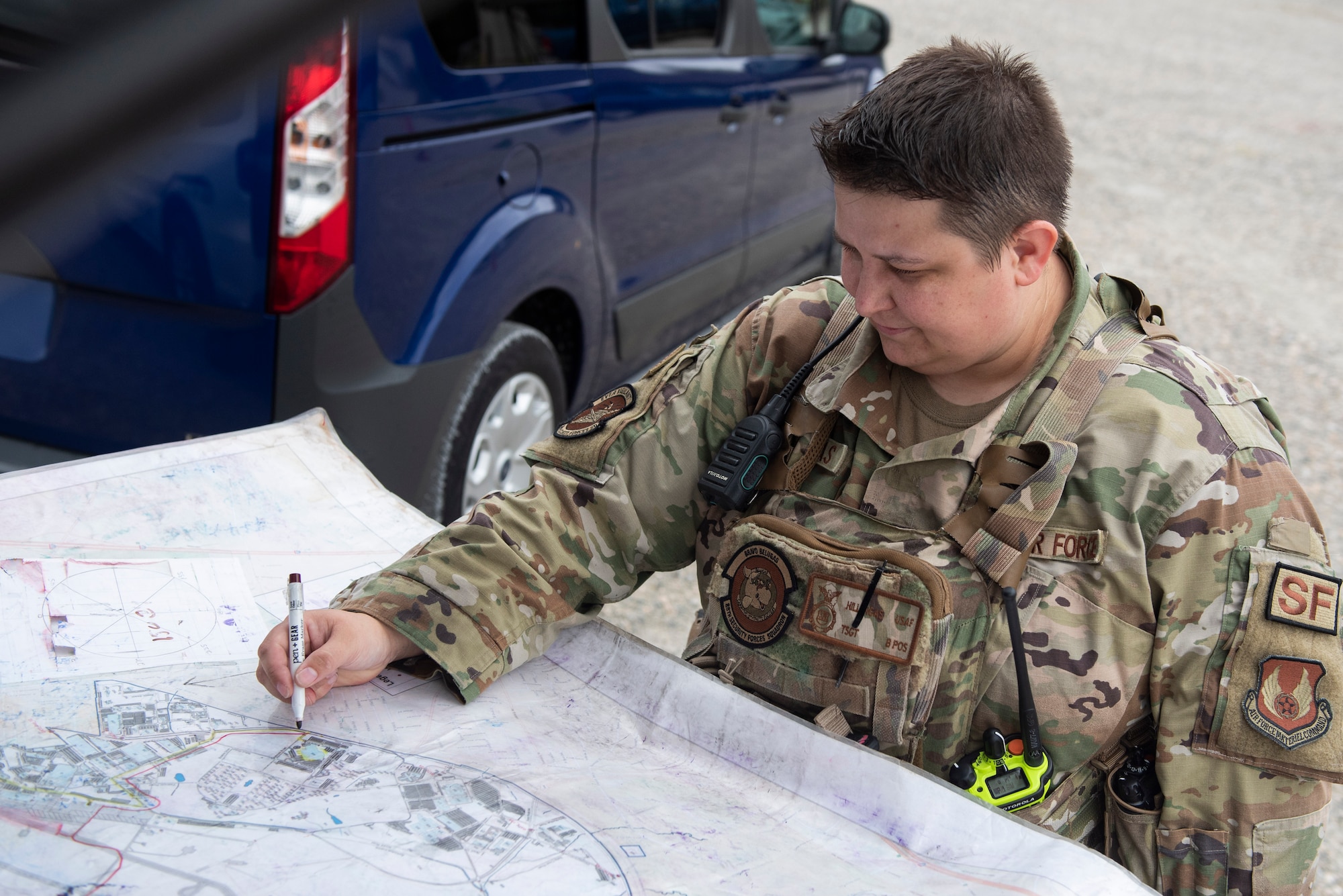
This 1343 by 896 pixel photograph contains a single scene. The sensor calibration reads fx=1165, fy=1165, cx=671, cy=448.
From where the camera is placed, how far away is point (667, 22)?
10.3 feet

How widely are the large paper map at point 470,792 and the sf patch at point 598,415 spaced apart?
0.25 m

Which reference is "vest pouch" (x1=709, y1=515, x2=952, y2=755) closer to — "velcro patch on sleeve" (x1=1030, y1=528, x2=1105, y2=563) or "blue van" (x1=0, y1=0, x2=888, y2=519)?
"velcro patch on sleeve" (x1=1030, y1=528, x2=1105, y2=563)

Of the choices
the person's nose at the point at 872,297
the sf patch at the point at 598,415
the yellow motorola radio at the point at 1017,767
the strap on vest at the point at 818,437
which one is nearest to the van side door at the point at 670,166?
the sf patch at the point at 598,415

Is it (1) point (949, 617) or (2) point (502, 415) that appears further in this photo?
(2) point (502, 415)

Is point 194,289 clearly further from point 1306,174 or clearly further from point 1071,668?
point 1306,174

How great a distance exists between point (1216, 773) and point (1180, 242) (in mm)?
6869

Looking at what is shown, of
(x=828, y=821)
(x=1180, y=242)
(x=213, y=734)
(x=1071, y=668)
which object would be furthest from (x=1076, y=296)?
(x=1180, y=242)

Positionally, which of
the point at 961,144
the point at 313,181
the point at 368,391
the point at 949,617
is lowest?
the point at 368,391

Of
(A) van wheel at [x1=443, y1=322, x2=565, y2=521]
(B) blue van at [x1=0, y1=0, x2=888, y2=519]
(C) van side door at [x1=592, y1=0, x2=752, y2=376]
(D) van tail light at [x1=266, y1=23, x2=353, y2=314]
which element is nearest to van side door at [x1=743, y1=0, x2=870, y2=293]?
(C) van side door at [x1=592, y1=0, x2=752, y2=376]

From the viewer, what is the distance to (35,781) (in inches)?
43.8

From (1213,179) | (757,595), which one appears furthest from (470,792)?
(1213,179)

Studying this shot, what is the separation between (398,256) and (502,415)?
619 mm

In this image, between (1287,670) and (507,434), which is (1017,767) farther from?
(507,434)

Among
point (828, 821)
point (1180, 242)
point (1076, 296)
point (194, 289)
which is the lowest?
point (1180, 242)
